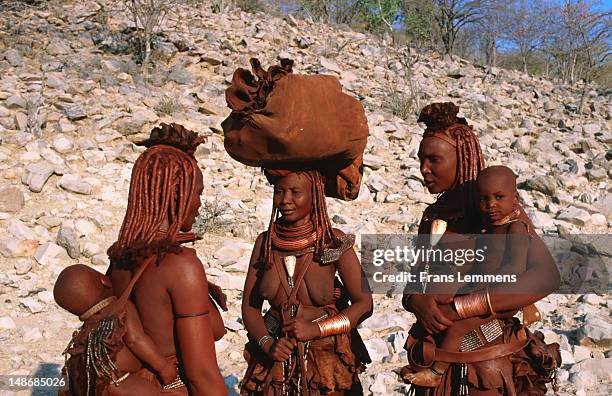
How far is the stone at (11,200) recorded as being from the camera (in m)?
6.43

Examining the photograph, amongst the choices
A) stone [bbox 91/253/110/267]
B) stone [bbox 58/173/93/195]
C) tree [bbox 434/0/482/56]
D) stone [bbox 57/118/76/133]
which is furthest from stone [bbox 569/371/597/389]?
tree [bbox 434/0/482/56]

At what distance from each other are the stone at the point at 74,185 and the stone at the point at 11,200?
0.52 meters

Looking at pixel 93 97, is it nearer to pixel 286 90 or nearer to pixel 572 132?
pixel 286 90

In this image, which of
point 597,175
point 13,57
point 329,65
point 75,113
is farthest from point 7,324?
point 329,65

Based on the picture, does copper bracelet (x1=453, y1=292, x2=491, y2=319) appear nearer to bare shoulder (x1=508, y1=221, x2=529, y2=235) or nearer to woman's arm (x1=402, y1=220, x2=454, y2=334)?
woman's arm (x1=402, y1=220, x2=454, y2=334)

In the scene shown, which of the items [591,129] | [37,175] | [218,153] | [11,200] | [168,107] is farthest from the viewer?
[591,129]

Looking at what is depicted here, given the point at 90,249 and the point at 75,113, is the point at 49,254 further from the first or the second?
the point at 75,113

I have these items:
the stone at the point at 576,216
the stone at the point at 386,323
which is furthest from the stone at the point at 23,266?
the stone at the point at 576,216

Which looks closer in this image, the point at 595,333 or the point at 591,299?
the point at 595,333

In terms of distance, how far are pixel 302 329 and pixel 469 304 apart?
0.77 metres

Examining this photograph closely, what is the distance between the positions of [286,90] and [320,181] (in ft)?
1.95

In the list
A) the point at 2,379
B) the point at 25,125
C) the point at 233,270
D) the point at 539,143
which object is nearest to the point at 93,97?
the point at 25,125

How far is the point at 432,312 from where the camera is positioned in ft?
8.44

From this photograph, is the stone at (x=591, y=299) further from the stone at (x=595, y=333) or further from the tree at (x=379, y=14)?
the tree at (x=379, y=14)
